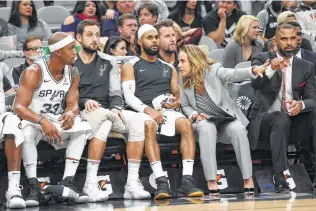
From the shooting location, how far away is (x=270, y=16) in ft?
45.2

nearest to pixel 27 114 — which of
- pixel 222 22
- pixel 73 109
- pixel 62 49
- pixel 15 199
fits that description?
pixel 73 109

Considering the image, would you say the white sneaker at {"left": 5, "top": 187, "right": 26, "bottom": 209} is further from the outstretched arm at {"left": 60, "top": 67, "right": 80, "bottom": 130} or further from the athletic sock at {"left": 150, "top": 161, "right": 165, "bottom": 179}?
the athletic sock at {"left": 150, "top": 161, "right": 165, "bottom": 179}

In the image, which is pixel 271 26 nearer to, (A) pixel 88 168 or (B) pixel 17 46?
(B) pixel 17 46

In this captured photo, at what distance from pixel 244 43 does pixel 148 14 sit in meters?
1.52

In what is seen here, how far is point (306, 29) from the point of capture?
1369 cm

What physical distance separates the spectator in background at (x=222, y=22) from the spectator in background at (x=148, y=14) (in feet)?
3.74

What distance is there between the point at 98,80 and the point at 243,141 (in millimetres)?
1650

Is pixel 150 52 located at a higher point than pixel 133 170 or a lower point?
higher

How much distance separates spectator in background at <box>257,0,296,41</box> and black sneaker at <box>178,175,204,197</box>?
172 inches

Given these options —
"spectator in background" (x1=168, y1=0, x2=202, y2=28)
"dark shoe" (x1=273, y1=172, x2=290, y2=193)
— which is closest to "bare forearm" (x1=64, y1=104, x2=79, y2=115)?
"dark shoe" (x1=273, y1=172, x2=290, y2=193)

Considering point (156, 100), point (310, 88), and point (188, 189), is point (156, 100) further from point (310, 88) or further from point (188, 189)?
point (310, 88)

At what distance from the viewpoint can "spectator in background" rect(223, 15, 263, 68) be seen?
1169 centimetres

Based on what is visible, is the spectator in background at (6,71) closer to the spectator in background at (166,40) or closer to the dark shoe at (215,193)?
the spectator in background at (166,40)

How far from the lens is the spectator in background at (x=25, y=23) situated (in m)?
12.9
